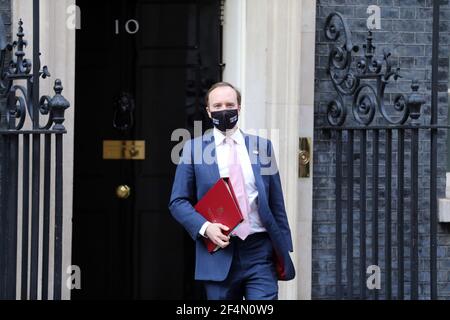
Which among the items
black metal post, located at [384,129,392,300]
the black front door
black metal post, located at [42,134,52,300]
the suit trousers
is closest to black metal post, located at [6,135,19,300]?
black metal post, located at [42,134,52,300]

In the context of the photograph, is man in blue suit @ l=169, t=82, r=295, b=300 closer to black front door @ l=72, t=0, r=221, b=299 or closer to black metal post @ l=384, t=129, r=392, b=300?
black metal post @ l=384, t=129, r=392, b=300

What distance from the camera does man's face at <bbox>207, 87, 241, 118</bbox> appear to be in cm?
581

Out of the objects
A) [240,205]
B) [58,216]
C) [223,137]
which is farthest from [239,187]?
[58,216]

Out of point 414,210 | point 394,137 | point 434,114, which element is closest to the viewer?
point 434,114

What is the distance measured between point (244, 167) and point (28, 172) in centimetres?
127

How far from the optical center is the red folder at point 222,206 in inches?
221

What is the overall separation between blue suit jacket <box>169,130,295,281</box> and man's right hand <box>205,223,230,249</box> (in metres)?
0.07

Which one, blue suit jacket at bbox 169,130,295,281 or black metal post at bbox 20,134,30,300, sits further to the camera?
black metal post at bbox 20,134,30,300

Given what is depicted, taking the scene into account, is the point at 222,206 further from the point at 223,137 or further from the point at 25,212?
the point at 25,212

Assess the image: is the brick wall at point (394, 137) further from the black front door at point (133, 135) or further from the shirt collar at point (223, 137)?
the shirt collar at point (223, 137)

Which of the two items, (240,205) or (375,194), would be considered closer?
(240,205)

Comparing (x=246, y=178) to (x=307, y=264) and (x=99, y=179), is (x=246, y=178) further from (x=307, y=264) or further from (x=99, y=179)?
(x=99, y=179)

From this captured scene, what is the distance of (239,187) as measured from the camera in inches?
228
